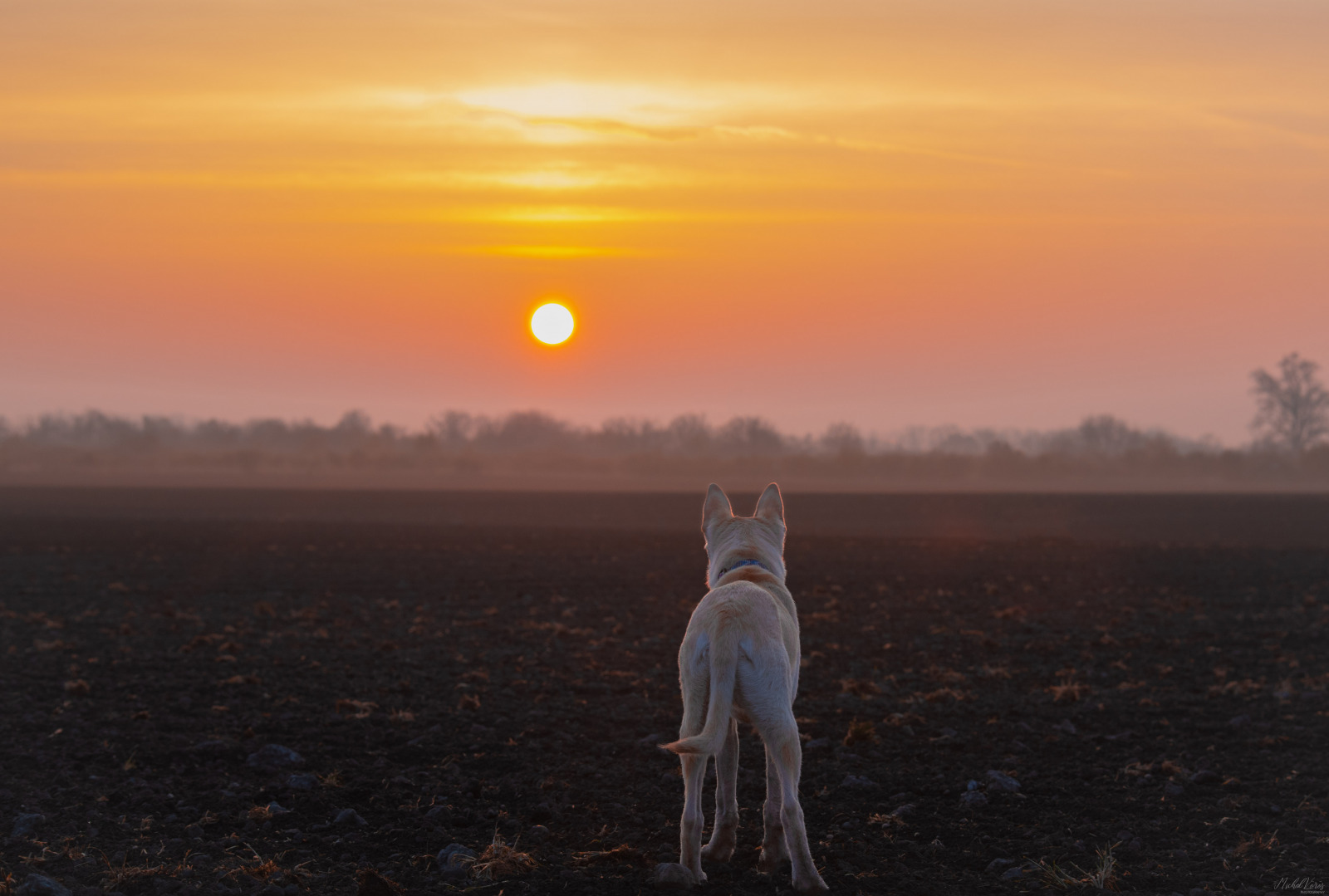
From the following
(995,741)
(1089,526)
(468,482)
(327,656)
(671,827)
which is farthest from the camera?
(468,482)

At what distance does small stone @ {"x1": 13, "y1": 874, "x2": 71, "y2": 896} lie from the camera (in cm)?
562

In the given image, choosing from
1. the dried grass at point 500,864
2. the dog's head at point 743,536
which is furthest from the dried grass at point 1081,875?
the dried grass at point 500,864

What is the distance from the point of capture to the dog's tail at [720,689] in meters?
5.59

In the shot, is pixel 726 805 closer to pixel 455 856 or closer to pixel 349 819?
pixel 455 856

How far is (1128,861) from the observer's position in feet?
21.6

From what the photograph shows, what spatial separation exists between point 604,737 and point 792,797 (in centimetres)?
432

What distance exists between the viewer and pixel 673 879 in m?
5.98

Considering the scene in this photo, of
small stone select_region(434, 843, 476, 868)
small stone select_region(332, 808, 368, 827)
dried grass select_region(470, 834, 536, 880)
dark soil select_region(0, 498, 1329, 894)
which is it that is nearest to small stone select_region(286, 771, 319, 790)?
dark soil select_region(0, 498, 1329, 894)

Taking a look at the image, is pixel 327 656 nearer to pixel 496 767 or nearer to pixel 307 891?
pixel 496 767

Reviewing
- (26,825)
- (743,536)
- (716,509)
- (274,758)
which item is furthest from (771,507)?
(26,825)

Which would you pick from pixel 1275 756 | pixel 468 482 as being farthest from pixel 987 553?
pixel 468 482

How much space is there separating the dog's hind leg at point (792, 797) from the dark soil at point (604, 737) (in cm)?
31

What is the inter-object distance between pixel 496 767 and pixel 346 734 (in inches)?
74.3

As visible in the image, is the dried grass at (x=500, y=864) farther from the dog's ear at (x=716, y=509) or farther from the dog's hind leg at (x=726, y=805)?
the dog's ear at (x=716, y=509)
